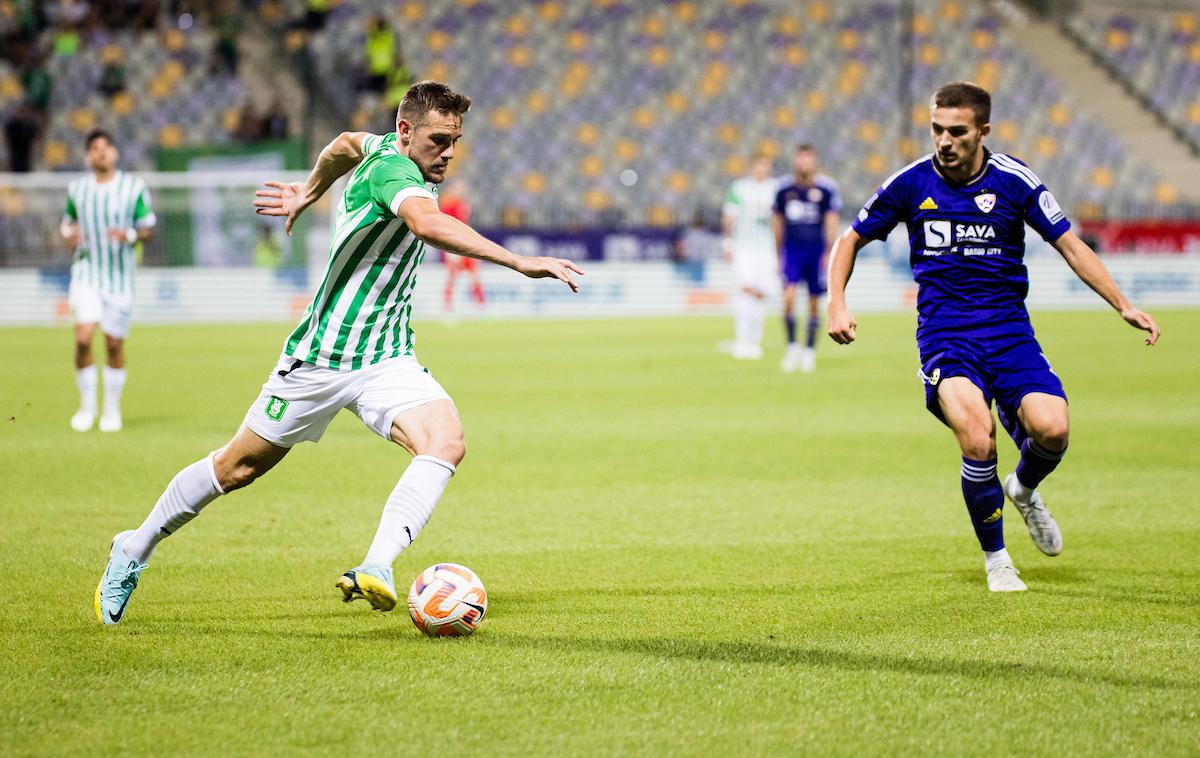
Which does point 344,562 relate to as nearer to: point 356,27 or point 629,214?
point 629,214

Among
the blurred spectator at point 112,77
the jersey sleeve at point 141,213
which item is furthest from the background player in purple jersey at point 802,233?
the blurred spectator at point 112,77

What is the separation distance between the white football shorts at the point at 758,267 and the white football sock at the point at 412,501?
14083mm

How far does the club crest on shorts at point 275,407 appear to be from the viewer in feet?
17.4

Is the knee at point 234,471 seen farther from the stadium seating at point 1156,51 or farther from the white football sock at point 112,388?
the stadium seating at point 1156,51

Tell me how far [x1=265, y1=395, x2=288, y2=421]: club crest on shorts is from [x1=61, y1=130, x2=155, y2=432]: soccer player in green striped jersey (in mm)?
7101

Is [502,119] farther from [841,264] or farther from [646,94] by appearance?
[841,264]

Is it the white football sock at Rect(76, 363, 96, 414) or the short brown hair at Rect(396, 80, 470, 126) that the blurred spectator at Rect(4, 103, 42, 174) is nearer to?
the white football sock at Rect(76, 363, 96, 414)

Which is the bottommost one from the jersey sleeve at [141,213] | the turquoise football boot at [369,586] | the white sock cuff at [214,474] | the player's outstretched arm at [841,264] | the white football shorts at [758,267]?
the white football shorts at [758,267]

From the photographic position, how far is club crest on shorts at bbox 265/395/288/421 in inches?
209

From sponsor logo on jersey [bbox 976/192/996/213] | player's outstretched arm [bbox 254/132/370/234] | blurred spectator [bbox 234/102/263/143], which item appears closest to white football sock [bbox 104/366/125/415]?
player's outstretched arm [bbox 254/132/370/234]

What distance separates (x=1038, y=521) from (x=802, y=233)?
1109 centimetres

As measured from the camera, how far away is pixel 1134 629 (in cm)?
531

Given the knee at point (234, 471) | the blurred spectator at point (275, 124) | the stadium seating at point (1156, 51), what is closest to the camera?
the knee at point (234, 471)

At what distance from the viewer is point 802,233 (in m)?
17.3
